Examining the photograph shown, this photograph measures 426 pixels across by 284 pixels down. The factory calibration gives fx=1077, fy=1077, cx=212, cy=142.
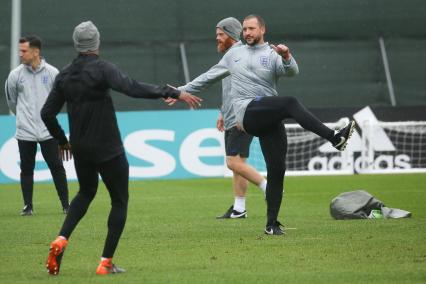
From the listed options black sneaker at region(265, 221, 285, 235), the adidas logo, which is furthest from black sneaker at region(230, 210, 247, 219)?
the adidas logo

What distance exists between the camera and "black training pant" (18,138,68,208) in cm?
1350

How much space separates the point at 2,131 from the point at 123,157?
1256cm

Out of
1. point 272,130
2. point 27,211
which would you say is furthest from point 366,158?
point 272,130

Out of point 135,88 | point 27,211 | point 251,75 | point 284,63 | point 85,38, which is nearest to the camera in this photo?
point 135,88

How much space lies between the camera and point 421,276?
7.35m

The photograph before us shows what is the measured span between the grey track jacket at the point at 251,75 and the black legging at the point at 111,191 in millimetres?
2572

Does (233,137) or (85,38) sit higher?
(85,38)

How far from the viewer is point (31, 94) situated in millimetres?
13656

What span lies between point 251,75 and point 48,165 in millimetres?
4076

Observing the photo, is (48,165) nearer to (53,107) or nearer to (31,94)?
(31,94)

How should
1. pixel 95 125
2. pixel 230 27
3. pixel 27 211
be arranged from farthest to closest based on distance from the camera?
pixel 27 211 → pixel 230 27 → pixel 95 125

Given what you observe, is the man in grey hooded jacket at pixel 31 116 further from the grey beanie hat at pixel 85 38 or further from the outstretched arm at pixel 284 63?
the grey beanie hat at pixel 85 38

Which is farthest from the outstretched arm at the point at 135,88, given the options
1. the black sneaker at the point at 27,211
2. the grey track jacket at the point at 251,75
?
the black sneaker at the point at 27,211

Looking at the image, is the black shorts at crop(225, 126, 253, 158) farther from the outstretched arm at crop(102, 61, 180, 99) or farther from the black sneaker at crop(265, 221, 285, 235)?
the outstretched arm at crop(102, 61, 180, 99)
